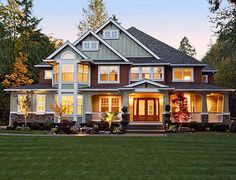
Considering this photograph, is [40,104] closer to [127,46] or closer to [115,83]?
[115,83]

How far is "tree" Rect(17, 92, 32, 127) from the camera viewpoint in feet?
104

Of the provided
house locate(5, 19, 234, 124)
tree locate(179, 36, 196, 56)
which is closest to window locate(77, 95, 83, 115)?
house locate(5, 19, 234, 124)

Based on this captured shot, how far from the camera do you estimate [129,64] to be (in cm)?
3272

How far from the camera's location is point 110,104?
3334 centimetres

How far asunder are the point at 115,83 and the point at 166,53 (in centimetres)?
755

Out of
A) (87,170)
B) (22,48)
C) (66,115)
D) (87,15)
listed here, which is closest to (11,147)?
(87,170)

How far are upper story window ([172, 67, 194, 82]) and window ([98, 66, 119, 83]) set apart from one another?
596 centimetres

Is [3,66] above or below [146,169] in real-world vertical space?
above

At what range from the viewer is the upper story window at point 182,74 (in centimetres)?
3428

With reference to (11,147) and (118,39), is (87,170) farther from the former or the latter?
(118,39)

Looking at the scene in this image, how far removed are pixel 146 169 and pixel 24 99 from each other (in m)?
24.0

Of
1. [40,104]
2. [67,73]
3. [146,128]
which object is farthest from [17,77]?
[146,128]

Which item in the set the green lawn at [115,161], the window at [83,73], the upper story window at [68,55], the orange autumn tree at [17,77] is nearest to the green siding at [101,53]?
the window at [83,73]

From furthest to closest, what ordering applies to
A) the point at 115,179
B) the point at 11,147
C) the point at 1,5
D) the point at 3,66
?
the point at 1,5, the point at 3,66, the point at 11,147, the point at 115,179
